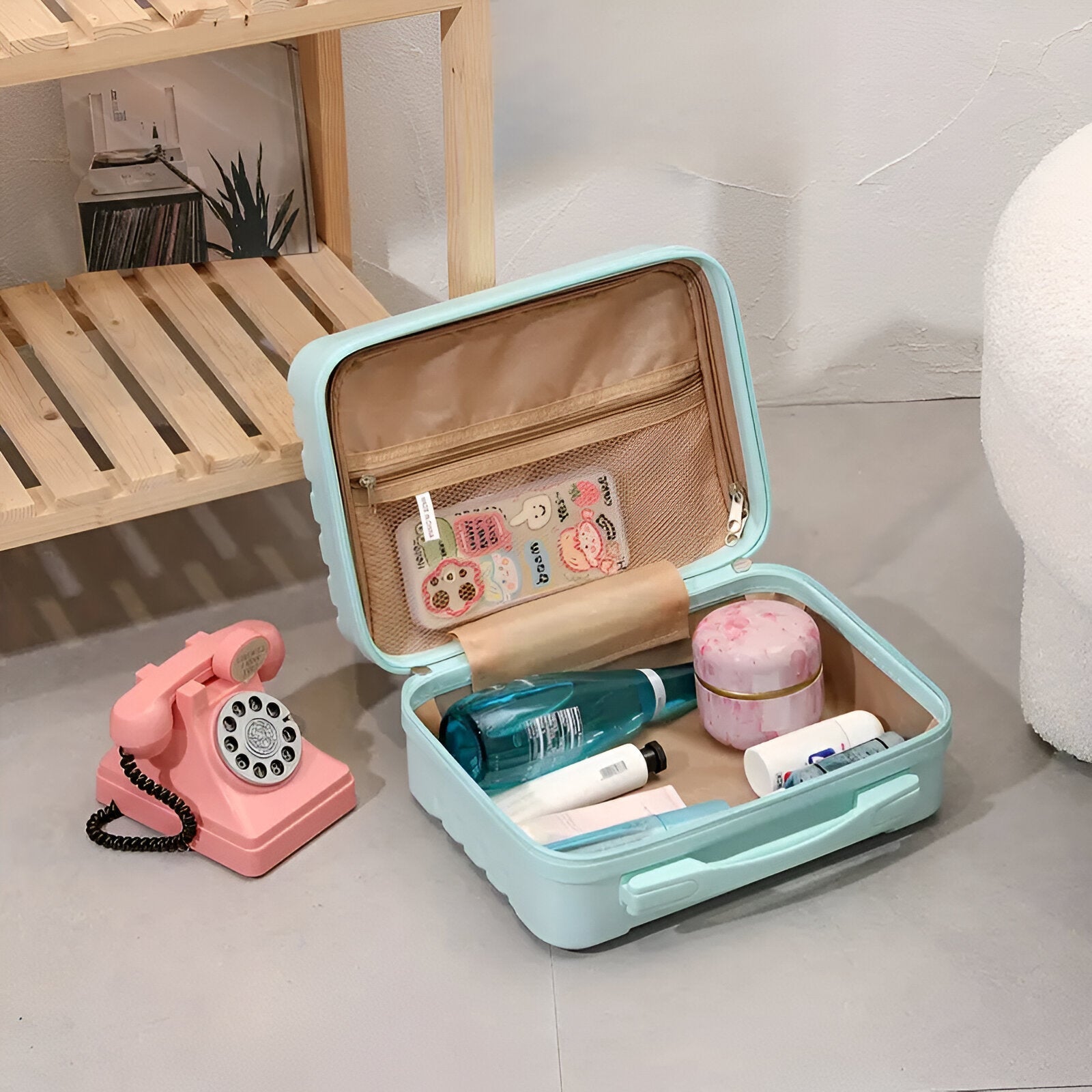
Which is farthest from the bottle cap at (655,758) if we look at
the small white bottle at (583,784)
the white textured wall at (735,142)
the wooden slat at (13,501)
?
the white textured wall at (735,142)

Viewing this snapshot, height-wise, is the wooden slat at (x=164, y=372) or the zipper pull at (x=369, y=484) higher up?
the wooden slat at (x=164, y=372)

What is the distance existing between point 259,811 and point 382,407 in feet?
0.90

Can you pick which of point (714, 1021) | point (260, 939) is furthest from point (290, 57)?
point (714, 1021)

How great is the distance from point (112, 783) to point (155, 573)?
0.91 feet

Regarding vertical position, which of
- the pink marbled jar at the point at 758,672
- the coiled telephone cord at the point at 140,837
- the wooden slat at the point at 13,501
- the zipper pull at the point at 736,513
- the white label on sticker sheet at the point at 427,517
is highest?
the wooden slat at the point at 13,501

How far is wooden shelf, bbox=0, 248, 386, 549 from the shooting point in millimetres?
1016

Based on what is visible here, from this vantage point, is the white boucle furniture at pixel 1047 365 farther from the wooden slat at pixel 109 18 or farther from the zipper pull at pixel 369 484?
the wooden slat at pixel 109 18

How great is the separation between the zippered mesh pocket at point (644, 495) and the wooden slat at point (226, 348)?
0.38ft

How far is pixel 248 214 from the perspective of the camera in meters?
1.26

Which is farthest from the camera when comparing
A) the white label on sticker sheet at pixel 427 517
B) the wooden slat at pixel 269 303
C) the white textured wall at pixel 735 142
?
the white textured wall at pixel 735 142

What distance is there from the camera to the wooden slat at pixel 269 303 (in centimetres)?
117

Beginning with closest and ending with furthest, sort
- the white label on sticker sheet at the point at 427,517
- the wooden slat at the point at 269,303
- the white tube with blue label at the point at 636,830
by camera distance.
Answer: the white tube with blue label at the point at 636,830
the white label on sticker sheet at the point at 427,517
the wooden slat at the point at 269,303

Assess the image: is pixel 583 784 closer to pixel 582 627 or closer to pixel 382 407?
pixel 582 627

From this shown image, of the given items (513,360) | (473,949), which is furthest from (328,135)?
(473,949)
